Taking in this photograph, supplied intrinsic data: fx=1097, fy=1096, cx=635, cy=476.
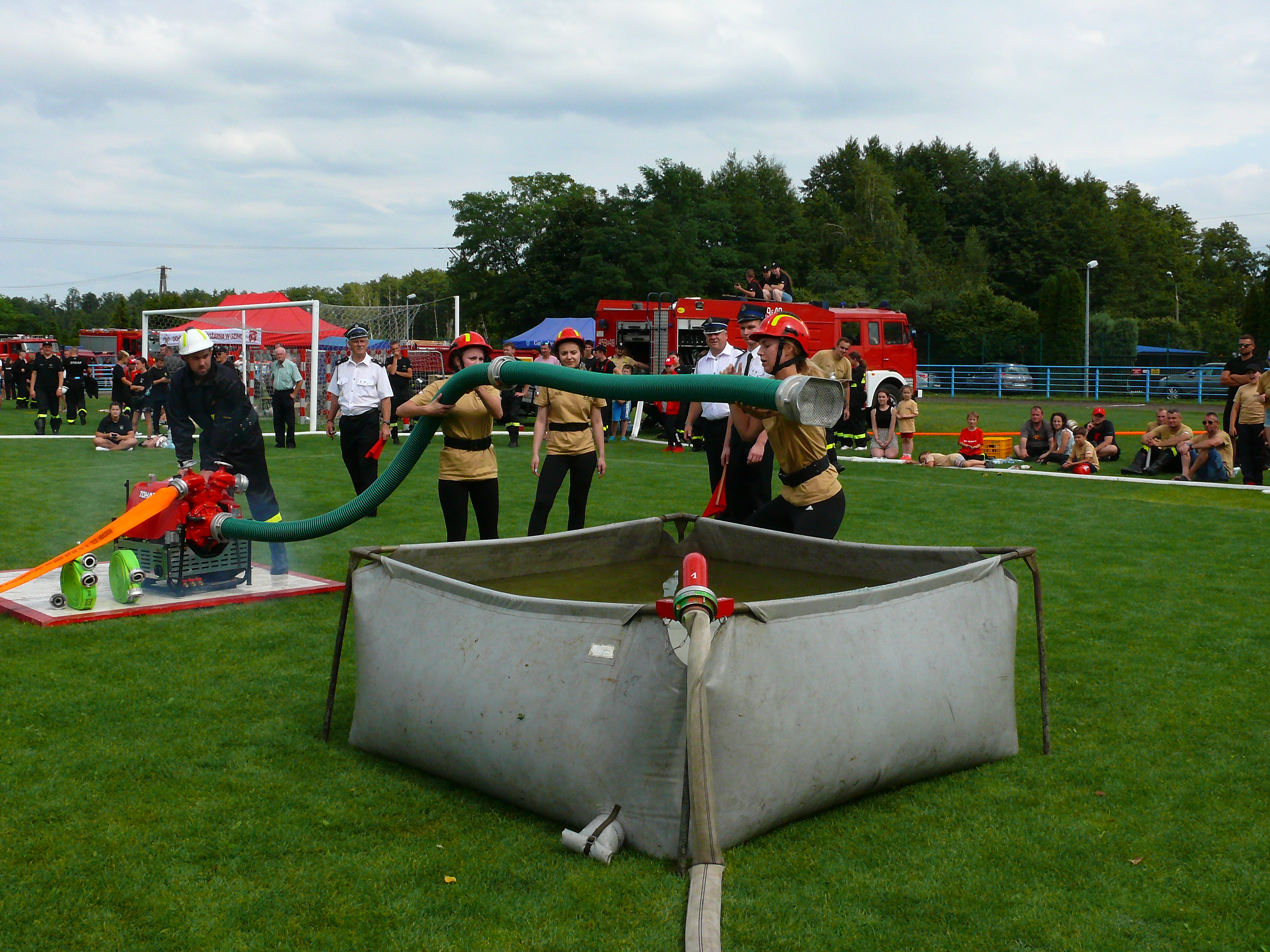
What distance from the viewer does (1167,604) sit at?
25.0 feet

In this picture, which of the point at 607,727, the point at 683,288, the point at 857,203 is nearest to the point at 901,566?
the point at 607,727

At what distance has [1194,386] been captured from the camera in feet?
127

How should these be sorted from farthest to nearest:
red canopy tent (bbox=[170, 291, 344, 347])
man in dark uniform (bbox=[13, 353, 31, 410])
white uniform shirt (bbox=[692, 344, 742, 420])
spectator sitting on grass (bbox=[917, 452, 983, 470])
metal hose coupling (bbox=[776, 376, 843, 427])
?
man in dark uniform (bbox=[13, 353, 31, 410])
red canopy tent (bbox=[170, 291, 344, 347])
spectator sitting on grass (bbox=[917, 452, 983, 470])
white uniform shirt (bbox=[692, 344, 742, 420])
metal hose coupling (bbox=[776, 376, 843, 427])

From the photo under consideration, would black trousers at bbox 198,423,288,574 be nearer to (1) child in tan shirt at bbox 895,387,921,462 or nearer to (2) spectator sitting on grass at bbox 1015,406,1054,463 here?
(1) child in tan shirt at bbox 895,387,921,462

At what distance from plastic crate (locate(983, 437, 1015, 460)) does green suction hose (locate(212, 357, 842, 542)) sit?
47.7ft

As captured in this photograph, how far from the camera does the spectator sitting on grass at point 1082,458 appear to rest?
16734 millimetres

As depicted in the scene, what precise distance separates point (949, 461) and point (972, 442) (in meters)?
0.58

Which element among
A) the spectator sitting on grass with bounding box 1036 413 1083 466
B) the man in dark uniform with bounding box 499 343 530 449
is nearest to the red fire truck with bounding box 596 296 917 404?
the man in dark uniform with bounding box 499 343 530 449

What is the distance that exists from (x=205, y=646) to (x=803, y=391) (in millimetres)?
4304

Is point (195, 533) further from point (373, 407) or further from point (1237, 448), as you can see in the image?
point (1237, 448)

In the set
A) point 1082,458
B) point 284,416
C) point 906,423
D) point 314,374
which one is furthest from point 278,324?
point 1082,458

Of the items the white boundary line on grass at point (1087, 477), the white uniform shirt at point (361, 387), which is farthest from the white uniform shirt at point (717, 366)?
the white boundary line on grass at point (1087, 477)

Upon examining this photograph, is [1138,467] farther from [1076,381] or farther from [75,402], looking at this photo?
[1076,381]

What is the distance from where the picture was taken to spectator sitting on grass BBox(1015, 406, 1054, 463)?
18.4 metres
